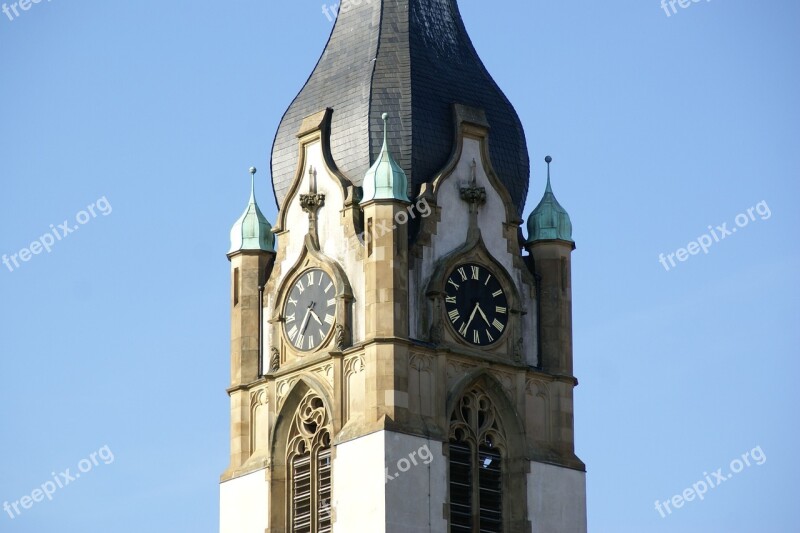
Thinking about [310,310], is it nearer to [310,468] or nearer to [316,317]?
[316,317]

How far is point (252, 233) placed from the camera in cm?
9038

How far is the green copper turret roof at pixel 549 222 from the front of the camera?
89938 mm

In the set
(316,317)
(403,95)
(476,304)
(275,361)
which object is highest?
(403,95)

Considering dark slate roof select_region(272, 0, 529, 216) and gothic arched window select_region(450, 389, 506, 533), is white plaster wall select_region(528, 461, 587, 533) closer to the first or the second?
gothic arched window select_region(450, 389, 506, 533)

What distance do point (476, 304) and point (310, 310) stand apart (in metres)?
4.64

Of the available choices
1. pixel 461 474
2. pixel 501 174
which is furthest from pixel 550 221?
pixel 461 474

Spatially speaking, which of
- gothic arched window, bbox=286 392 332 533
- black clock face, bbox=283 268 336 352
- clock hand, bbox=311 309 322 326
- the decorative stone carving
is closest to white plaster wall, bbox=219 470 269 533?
gothic arched window, bbox=286 392 332 533

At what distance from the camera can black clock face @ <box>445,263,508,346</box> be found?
86.5 m

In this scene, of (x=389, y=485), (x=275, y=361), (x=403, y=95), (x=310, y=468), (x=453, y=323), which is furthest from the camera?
(x=403, y=95)

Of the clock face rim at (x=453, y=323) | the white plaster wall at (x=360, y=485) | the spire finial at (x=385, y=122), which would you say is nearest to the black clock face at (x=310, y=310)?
the clock face rim at (x=453, y=323)

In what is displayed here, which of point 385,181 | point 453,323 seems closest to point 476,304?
point 453,323

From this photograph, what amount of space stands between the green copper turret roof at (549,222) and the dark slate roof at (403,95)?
0.64m

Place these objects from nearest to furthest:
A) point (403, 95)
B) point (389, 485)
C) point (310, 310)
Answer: point (389, 485), point (310, 310), point (403, 95)

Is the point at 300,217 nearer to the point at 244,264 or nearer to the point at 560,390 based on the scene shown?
the point at 244,264
